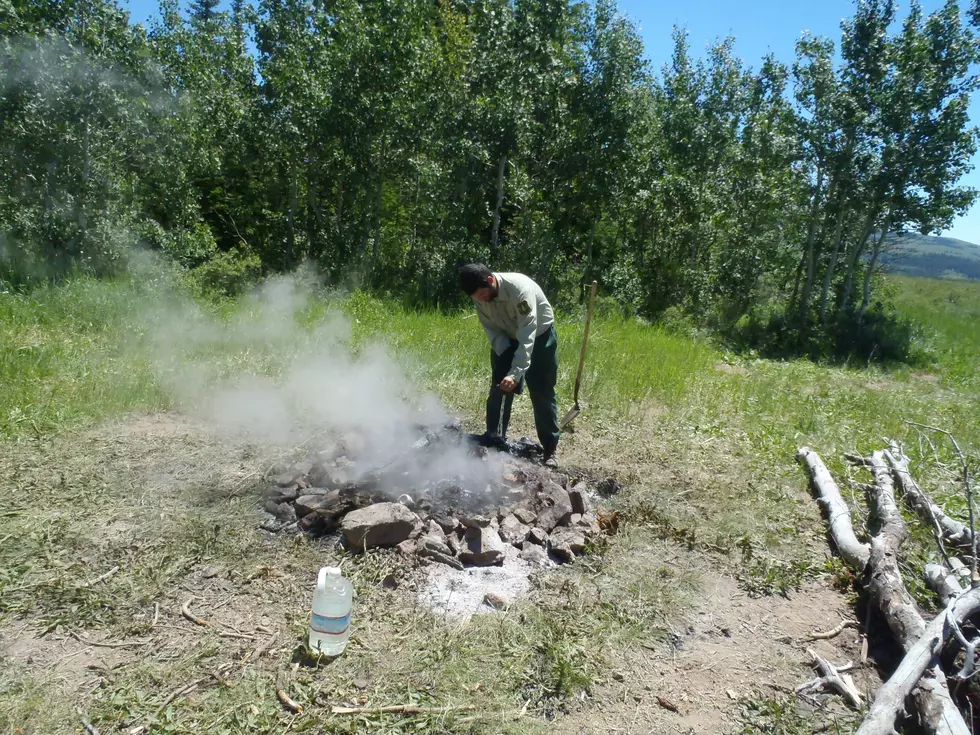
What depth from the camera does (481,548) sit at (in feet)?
12.3

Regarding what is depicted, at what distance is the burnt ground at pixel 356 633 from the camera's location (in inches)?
103

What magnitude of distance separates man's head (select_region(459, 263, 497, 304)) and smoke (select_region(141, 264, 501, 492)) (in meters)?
1.21

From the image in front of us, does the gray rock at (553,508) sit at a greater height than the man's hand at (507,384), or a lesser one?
lesser

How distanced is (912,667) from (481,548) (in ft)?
6.82

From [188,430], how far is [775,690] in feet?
14.3

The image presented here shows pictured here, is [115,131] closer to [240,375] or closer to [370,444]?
[240,375]

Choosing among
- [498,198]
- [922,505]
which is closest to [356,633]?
[922,505]

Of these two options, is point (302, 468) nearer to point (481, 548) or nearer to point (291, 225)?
point (481, 548)

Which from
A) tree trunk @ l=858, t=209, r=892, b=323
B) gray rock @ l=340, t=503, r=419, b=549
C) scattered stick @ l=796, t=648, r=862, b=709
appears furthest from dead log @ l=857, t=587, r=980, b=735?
tree trunk @ l=858, t=209, r=892, b=323

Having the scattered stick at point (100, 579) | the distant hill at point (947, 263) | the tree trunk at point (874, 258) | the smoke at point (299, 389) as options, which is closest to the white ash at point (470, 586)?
the smoke at point (299, 389)

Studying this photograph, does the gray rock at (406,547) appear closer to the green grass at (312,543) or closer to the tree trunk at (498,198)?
the green grass at (312,543)

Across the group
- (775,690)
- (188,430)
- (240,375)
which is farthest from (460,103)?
(775,690)

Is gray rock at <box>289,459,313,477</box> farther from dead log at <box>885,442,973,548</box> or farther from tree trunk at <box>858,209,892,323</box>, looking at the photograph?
tree trunk at <box>858,209,892,323</box>

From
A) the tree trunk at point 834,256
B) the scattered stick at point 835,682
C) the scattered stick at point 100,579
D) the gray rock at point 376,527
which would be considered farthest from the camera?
the tree trunk at point 834,256
